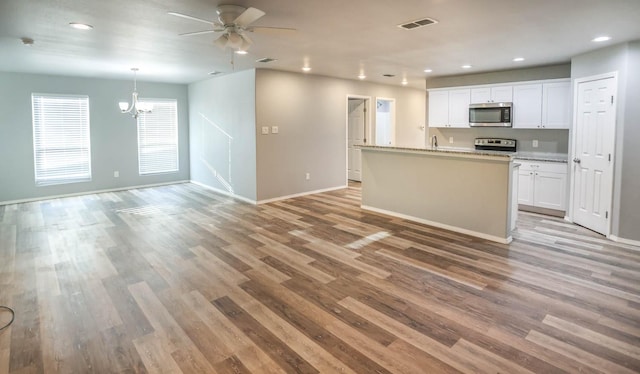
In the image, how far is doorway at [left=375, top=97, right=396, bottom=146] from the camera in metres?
9.06

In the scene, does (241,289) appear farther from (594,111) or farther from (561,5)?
(594,111)

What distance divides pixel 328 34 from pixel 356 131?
496 cm

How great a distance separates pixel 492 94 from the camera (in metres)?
6.64

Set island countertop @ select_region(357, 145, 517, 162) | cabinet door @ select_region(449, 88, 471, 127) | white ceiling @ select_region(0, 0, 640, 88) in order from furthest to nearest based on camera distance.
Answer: cabinet door @ select_region(449, 88, 471, 127)
island countertop @ select_region(357, 145, 517, 162)
white ceiling @ select_region(0, 0, 640, 88)

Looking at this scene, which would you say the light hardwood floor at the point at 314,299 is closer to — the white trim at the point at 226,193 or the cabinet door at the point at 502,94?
the white trim at the point at 226,193

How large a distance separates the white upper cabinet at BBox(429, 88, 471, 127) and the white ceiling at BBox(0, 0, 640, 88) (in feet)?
2.44

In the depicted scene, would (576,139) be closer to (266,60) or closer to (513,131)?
(513,131)

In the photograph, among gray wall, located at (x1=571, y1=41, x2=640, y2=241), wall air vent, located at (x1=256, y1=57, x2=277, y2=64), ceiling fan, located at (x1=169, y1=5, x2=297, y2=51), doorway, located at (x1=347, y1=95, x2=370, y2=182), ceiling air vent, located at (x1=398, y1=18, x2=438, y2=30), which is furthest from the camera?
doorway, located at (x1=347, y1=95, x2=370, y2=182)

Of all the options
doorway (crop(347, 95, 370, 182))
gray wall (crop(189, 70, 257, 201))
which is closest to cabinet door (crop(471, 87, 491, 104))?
doorway (crop(347, 95, 370, 182))

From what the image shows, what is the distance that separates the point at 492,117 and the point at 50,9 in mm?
6393

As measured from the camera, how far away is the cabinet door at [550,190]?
5621 mm

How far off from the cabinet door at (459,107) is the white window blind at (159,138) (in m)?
6.25

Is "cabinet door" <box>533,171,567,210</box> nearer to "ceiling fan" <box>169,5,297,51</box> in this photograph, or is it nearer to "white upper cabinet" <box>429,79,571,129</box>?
"white upper cabinet" <box>429,79,571,129</box>

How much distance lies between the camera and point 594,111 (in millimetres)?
4812
